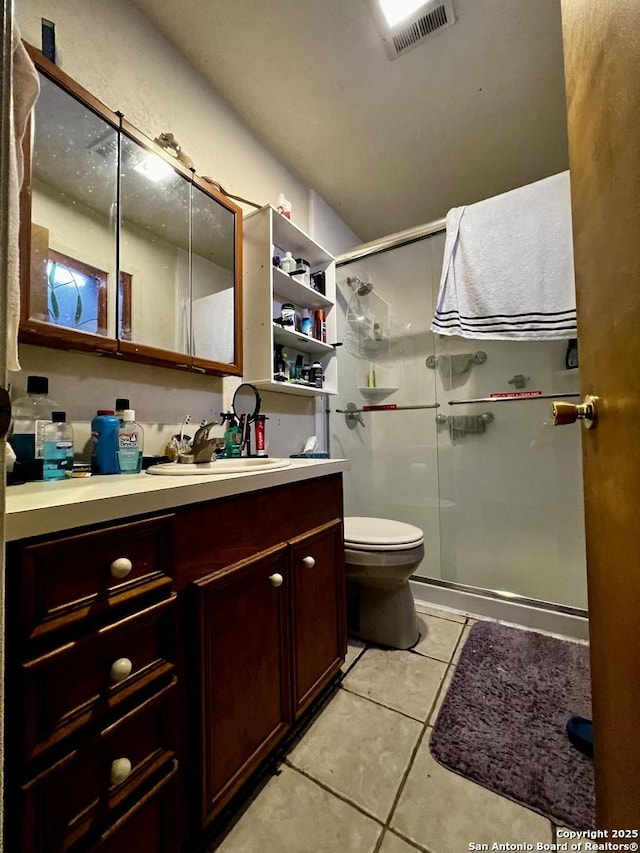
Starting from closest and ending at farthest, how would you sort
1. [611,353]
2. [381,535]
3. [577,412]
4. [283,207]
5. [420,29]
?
[611,353]
[577,412]
[420,29]
[381,535]
[283,207]

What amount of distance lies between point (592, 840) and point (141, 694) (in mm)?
975

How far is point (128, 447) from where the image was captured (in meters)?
0.92

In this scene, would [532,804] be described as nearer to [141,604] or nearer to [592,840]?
[592,840]

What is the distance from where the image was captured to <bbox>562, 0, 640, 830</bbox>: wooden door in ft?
1.32

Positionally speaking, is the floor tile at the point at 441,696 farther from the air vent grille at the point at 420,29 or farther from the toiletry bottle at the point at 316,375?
the air vent grille at the point at 420,29

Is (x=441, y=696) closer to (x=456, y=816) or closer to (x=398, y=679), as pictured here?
(x=398, y=679)

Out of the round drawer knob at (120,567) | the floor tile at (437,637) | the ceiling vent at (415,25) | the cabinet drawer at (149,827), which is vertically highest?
the ceiling vent at (415,25)

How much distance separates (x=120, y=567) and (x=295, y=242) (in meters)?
1.61

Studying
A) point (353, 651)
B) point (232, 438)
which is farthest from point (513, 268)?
point (353, 651)

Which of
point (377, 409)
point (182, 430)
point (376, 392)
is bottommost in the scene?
point (182, 430)

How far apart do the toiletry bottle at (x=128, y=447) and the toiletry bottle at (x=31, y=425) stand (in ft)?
0.53

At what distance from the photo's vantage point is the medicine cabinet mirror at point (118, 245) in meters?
0.83

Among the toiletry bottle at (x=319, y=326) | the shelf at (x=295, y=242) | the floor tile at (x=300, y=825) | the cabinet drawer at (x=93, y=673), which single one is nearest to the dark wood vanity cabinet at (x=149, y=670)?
the cabinet drawer at (x=93, y=673)

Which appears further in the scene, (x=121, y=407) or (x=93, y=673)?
(x=121, y=407)
